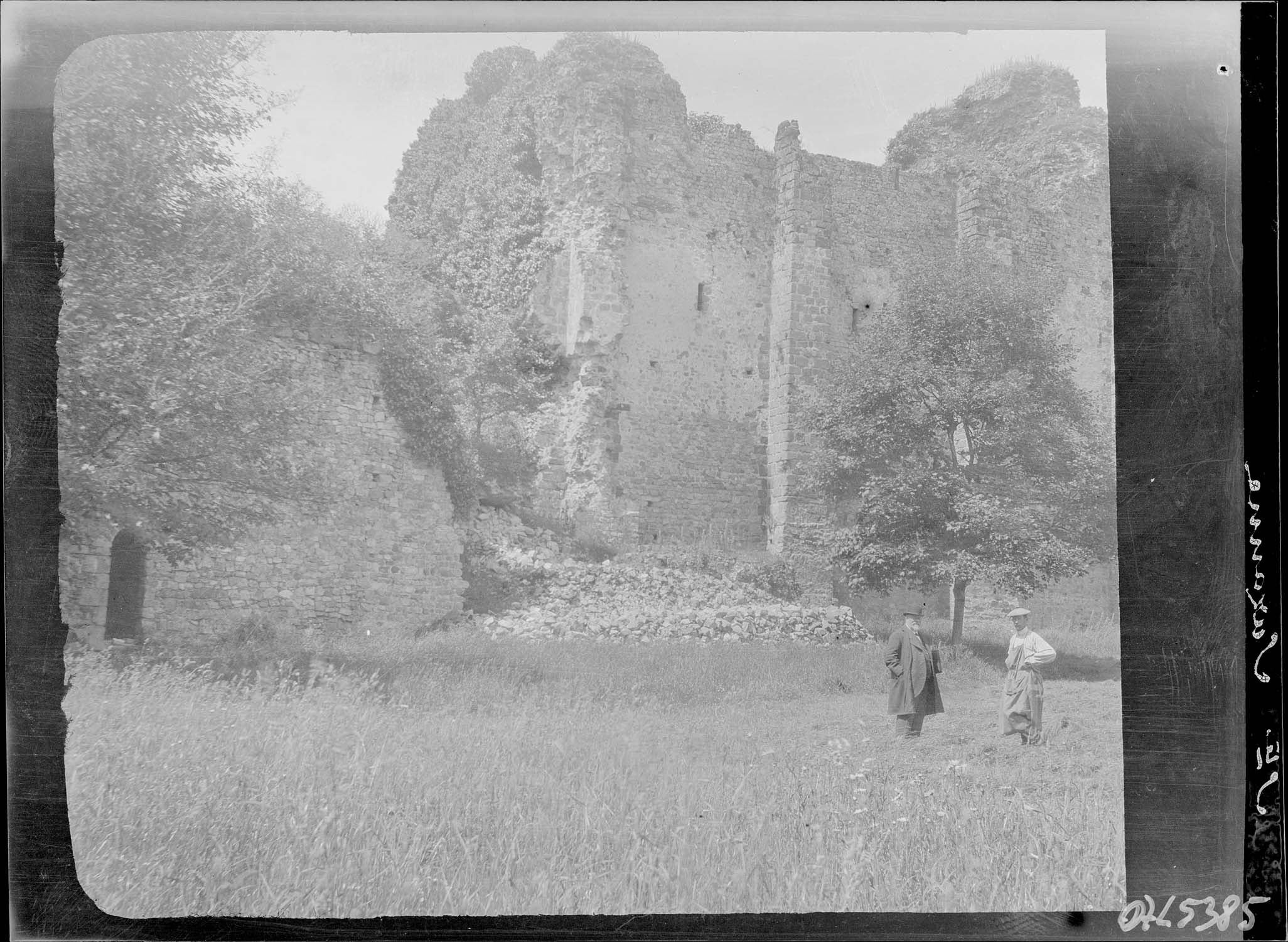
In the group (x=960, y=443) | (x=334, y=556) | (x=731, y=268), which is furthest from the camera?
(x=731, y=268)

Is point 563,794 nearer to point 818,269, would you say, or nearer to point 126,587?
point 126,587

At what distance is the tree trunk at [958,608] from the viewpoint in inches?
188

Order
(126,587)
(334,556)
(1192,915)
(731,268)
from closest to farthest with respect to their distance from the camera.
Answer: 1. (1192,915)
2. (126,587)
3. (334,556)
4. (731,268)

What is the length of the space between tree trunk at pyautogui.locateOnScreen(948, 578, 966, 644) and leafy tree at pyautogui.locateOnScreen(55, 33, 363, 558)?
3683 millimetres

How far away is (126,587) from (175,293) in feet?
5.16

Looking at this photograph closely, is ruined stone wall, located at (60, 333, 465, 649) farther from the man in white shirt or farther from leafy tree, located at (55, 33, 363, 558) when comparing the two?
the man in white shirt

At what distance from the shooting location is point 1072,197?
4.96 m

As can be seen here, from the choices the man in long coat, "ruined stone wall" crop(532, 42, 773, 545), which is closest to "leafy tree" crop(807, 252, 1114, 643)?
the man in long coat

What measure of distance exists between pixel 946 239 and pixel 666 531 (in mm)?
2593

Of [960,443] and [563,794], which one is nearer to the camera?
[563,794]

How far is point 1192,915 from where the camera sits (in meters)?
4.27

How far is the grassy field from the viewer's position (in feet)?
13.6

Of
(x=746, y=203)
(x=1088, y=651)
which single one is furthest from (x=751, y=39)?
(x=1088, y=651)

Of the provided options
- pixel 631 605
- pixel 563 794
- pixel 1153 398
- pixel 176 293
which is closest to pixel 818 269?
pixel 1153 398
